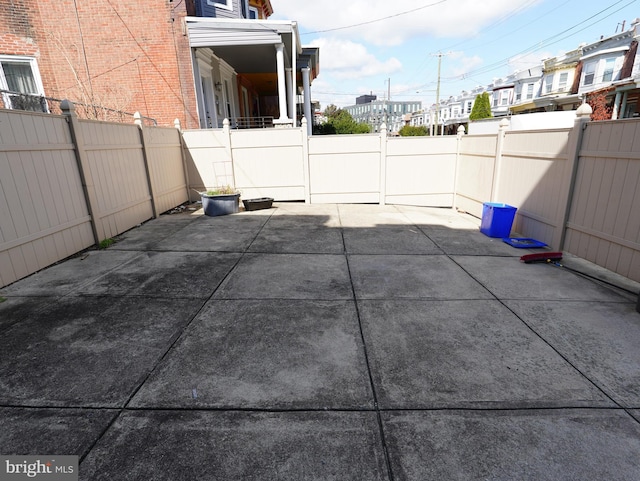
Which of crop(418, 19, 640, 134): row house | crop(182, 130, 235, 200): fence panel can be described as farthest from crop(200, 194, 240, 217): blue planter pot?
crop(418, 19, 640, 134): row house

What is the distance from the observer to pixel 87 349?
3.06 m

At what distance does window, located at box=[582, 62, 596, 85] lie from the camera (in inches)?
Answer: 1008

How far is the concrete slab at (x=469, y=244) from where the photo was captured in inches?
234

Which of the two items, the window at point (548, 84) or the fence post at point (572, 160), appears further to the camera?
the window at point (548, 84)

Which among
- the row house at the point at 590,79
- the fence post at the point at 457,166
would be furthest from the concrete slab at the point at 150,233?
the row house at the point at 590,79

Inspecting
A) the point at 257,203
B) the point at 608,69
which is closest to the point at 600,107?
the point at 608,69

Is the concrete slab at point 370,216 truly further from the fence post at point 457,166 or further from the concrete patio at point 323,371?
the concrete patio at point 323,371

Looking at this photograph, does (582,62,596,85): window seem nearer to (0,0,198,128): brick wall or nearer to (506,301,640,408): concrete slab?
(0,0,198,128): brick wall

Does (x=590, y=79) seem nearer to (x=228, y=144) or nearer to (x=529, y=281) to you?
(x=228, y=144)

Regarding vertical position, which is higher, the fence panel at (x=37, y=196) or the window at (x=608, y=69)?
the window at (x=608, y=69)

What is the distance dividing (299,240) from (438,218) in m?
4.11

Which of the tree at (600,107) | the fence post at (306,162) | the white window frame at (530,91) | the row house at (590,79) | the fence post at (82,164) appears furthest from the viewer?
the white window frame at (530,91)

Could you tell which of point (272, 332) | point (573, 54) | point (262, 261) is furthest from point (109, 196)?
point (573, 54)

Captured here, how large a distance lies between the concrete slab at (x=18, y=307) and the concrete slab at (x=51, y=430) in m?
1.63
